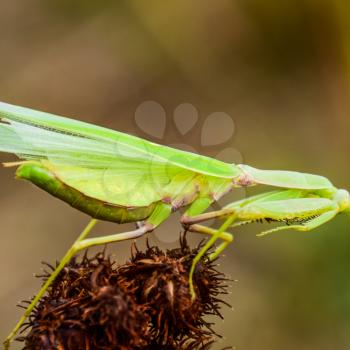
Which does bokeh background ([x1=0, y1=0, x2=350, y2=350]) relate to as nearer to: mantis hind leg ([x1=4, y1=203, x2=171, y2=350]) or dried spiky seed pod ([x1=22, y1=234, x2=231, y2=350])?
mantis hind leg ([x1=4, y1=203, x2=171, y2=350])

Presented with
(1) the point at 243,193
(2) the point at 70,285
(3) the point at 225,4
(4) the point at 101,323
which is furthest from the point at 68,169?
(3) the point at 225,4

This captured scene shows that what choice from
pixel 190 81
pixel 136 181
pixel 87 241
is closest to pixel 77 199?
pixel 87 241

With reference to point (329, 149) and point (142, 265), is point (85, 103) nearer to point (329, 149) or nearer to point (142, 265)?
point (329, 149)

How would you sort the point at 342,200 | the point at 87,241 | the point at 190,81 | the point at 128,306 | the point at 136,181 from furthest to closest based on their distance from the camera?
the point at 190,81, the point at 342,200, the point at 136,181, the point at 87,241, the point at 128,306

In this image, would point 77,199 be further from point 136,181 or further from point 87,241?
point 136,181

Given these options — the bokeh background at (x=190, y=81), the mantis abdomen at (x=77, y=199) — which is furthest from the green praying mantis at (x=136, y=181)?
the bokeh background at (x=190, y=81)

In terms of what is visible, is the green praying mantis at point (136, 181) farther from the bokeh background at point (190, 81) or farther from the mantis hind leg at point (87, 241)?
the bokeh background at point (190, 81)
